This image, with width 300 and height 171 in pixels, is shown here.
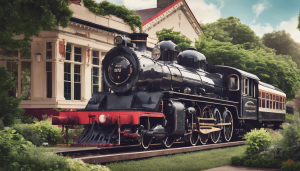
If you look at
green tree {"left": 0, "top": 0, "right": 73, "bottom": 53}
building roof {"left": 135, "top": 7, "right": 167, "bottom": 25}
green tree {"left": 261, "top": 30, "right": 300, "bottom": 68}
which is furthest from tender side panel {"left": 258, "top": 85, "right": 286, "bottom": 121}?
→ green tree {"left": 261, "top": 30, "right": 300, "bottom": 68}

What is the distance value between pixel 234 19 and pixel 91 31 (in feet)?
94.9

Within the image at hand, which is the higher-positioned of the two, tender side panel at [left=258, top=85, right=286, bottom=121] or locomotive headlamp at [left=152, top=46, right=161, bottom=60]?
locomotive headlamp at [left=152, top=46, right=161, bottom=60]

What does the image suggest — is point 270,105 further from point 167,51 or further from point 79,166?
point 79,166

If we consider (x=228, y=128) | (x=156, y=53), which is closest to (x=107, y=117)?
(x=156, y=53)

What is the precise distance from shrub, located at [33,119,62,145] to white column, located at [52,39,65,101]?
3652mm

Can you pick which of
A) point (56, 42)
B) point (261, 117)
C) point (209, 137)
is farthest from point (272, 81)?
point (56, 42)

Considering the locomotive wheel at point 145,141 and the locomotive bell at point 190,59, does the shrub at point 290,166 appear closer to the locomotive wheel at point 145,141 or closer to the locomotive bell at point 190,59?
the locomotive wheel at point 145,141

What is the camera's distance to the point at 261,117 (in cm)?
1797

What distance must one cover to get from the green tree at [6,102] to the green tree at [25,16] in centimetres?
90

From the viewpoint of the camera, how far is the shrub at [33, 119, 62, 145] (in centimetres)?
1313

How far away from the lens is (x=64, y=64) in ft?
59.0

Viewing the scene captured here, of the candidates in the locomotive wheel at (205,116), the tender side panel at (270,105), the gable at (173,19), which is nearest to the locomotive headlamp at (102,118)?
the locomotive wheel at (205,116)

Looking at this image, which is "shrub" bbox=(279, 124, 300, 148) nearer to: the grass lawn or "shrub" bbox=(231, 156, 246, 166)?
"shrub" bbox=(231, 156, 246, 166)

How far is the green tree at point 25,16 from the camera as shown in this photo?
32.6 ft
